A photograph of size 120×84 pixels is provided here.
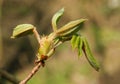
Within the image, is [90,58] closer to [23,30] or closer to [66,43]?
[23,30]

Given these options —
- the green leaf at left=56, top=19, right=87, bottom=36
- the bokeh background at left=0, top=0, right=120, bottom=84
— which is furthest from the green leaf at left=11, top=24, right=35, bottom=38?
the bokeh background at left=0, top=0, right=120, bottom=84

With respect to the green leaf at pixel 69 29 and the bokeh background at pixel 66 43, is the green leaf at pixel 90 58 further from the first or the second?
the bokeh background at pixel 66 43

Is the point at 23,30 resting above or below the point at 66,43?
above

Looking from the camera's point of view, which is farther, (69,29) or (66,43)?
(66,43)

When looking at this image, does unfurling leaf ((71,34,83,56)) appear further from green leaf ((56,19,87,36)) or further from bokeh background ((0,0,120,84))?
bokeh background ((0,0,120,84))

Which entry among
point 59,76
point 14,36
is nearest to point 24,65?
point 59,76

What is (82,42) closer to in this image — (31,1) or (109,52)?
(109,52)

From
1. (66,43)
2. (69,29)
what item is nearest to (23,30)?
(69,29)

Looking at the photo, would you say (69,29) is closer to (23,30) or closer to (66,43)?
(23,30)
